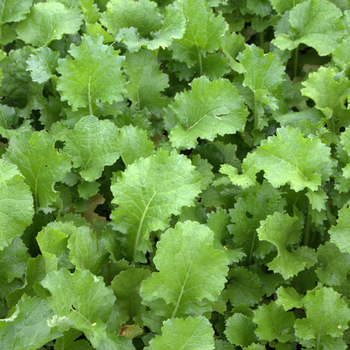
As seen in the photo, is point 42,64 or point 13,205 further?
point 42,64

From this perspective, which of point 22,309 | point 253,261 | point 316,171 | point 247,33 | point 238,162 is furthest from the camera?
point 247,33

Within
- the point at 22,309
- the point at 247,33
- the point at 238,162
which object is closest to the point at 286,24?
the point at 247,33

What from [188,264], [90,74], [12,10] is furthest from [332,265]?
[12,10]

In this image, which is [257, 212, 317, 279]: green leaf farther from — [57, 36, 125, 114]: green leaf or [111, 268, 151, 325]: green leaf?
[57, 36, 125, 114]: green leaf

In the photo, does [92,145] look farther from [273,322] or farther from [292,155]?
[273,322]

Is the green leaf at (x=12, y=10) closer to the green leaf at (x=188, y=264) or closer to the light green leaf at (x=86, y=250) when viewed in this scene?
the light green leaf at (x=86, y=250)

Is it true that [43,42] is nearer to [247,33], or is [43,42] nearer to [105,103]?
[105,103]
